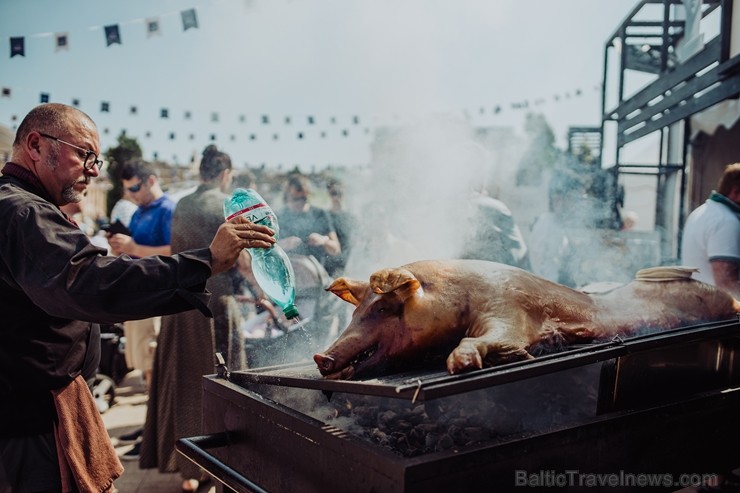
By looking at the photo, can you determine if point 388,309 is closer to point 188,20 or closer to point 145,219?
point 145,219

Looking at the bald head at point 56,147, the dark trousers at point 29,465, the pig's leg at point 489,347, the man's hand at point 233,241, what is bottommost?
the dark trousers at point 29,465

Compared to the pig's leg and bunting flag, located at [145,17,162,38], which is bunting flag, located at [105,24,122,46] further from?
the pig's leg

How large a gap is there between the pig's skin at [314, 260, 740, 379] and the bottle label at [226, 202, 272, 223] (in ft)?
1.37

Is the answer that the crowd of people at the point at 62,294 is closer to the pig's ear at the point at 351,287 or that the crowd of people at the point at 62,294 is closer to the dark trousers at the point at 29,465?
the dark trousers at the point at 29,465

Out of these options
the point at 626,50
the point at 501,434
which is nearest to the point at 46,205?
the point at 501,434

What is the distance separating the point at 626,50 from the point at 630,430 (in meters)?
8.59

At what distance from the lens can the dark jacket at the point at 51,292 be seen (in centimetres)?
187

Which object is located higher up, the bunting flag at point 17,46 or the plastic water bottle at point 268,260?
the bunting flag at point 17,46

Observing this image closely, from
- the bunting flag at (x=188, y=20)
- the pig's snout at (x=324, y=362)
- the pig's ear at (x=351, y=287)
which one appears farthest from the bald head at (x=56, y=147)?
the bunting flag at (x=188, y=20)

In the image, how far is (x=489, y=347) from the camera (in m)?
1.91

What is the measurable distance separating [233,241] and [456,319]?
91 centimetres

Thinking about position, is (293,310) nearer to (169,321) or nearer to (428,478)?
(428,478)

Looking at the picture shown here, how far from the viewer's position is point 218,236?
82.3 inches

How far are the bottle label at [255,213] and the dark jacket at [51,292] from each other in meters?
0.28
